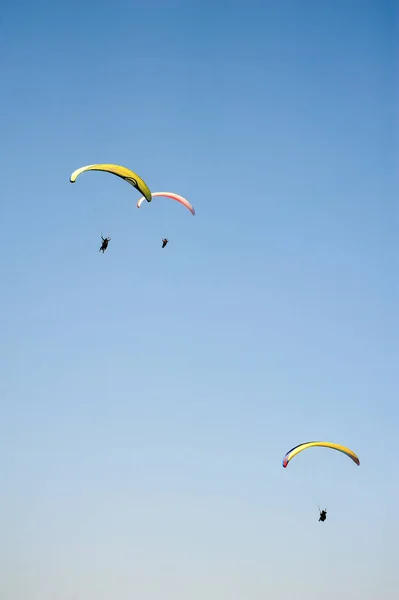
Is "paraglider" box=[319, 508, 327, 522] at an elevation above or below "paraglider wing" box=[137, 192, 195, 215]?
below

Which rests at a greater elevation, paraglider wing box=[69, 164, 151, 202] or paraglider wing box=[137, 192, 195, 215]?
paraglider wing box=[137, 192, 195, 215]

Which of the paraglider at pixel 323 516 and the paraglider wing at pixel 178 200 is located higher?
the paraglider wing at pixel 178 200

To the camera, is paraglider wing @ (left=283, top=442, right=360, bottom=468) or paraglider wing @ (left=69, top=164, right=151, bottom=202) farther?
paraglider wing @ (left=283, top=442, right=360, bottom=468)

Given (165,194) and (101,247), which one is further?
(165,194)

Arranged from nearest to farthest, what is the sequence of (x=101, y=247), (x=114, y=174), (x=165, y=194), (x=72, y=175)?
(x=72, y=175)
(x=114, y=174)
(x=101, y=247)
(x=165, y=194)

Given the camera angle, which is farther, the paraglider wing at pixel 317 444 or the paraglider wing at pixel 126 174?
the paraglider wing at pixel 317 444

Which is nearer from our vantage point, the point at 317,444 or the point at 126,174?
the point at 126,174

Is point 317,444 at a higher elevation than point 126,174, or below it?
below

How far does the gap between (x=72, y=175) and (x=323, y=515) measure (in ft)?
91.7

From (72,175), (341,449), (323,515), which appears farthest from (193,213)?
(323,515)

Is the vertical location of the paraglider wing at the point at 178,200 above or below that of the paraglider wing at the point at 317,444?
above

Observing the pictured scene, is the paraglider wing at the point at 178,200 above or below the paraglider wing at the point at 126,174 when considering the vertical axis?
above

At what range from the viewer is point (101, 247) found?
46250 mm

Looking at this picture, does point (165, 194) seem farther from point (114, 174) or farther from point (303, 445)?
point (303, 445)
